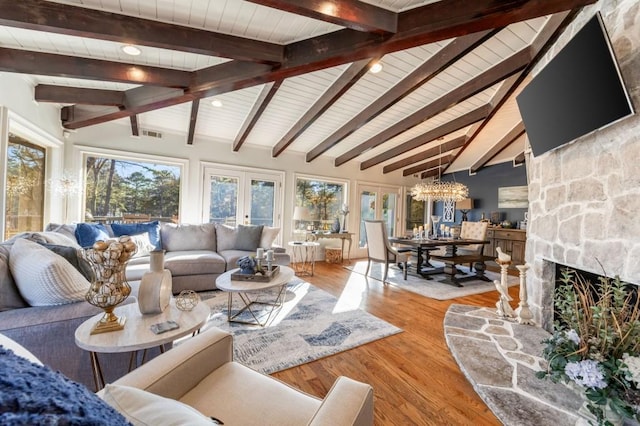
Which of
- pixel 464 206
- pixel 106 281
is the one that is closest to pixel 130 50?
pixel 106 281

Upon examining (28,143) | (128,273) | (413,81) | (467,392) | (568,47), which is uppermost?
(413,81)

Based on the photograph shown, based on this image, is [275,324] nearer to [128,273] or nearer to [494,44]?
[128,273]

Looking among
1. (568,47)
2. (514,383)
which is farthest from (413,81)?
(514,383)

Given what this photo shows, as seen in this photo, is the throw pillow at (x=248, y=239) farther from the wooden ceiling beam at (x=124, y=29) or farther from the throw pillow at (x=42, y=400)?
the throw pillow at (x=42, y=400)

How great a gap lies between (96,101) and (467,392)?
15.6 feet

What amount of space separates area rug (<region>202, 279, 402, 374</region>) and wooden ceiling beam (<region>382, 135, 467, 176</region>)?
14.9ft

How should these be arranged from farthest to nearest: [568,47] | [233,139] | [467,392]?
1. [233,139]
2. [568,47]
3. [467,392]

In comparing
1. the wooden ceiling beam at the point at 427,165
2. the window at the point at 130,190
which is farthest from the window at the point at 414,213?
the window at the point at 130,190

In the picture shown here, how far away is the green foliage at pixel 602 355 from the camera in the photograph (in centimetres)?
123

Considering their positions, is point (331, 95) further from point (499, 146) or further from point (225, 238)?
point (499, 146)

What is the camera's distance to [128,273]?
10.2 feet

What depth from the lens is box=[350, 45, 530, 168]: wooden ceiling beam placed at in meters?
3.12

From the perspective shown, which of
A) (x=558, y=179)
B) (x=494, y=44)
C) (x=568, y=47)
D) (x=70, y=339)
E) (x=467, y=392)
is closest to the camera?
(x=70, y=339)

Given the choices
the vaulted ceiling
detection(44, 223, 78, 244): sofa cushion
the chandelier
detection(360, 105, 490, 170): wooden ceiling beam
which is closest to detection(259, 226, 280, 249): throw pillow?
the vaulted ceiling
